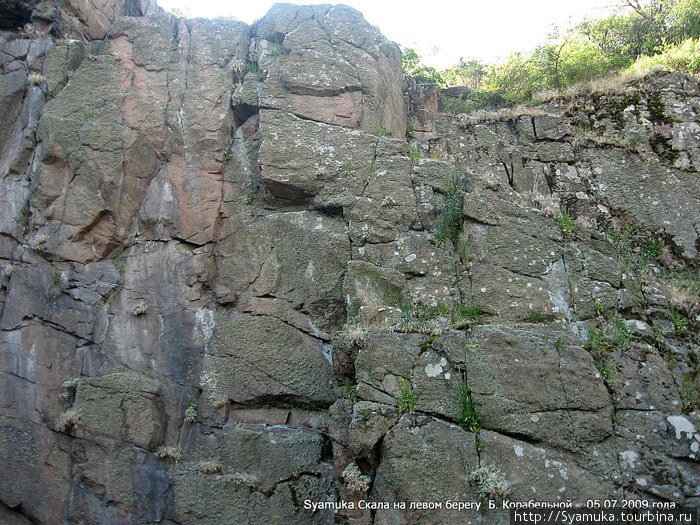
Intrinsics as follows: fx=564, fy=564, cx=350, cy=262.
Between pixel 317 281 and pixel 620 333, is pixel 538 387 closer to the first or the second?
pixel 620 333

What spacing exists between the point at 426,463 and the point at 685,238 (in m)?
6.45

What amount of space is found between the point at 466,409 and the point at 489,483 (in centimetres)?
90

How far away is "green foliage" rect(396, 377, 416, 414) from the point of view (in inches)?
274

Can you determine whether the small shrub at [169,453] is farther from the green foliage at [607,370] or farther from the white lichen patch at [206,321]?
A: the green foliage at [607,370]

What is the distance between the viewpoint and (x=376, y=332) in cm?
757

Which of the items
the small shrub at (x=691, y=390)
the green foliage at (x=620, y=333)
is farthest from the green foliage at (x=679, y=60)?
the small shrub at (x=691, y=390)

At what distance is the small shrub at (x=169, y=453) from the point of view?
26.8ft

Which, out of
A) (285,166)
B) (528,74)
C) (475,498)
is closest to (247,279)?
(285,166)

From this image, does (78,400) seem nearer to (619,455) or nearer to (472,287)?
(472,287)

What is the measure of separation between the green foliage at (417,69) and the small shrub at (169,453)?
9.42m

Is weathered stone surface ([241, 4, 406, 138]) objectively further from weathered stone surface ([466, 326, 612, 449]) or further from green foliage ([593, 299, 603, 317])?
weathered stone surface ([466, 326, 612, 449])

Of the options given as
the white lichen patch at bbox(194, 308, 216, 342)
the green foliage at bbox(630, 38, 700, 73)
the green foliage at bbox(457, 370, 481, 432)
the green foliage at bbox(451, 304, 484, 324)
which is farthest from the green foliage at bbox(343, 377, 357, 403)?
the green foliage at bbox(630, 38, 700, 73)

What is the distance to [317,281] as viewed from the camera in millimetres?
9219

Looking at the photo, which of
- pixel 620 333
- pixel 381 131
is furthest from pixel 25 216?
pixel 620 333
